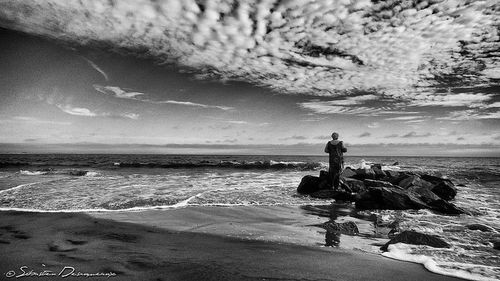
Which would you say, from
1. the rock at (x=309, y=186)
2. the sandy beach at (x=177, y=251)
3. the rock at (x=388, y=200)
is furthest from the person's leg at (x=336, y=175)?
the sandy beach at (x=177, y=251)

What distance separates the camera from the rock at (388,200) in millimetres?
8406

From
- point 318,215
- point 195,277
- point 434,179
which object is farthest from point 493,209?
point 195,277

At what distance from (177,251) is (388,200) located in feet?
22.9

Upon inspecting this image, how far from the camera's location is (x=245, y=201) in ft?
30.4

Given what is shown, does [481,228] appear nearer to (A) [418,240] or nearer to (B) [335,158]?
(A) [418,240]

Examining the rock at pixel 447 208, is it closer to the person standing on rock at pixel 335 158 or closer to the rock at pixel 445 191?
the rock at pixel 445 191

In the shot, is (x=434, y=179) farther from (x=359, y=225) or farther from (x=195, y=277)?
(x=195, y=277)

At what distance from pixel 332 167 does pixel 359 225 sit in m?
5.17

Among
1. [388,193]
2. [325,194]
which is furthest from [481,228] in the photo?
[325,194]

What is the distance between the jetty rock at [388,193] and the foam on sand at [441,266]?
450cm

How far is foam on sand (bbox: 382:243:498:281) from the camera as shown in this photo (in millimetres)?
3555

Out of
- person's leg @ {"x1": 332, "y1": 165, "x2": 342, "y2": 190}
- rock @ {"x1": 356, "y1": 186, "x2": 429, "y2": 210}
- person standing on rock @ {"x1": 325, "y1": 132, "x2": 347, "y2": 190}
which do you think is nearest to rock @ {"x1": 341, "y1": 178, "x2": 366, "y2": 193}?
person's leg @ {"x1": 332, "y1": 165, "x2": 342, "y2": 190}

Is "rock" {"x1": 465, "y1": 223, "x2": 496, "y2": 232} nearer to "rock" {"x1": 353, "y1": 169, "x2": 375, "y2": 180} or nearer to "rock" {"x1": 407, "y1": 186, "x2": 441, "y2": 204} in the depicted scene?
"rock" {"x1": 407, "y1": 186, "x2": 441, "y2": 204}

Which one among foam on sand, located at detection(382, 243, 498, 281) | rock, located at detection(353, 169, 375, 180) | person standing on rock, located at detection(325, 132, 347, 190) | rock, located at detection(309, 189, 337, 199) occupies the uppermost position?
person standing on rock, located at detection(325, 132, 347, 190)
